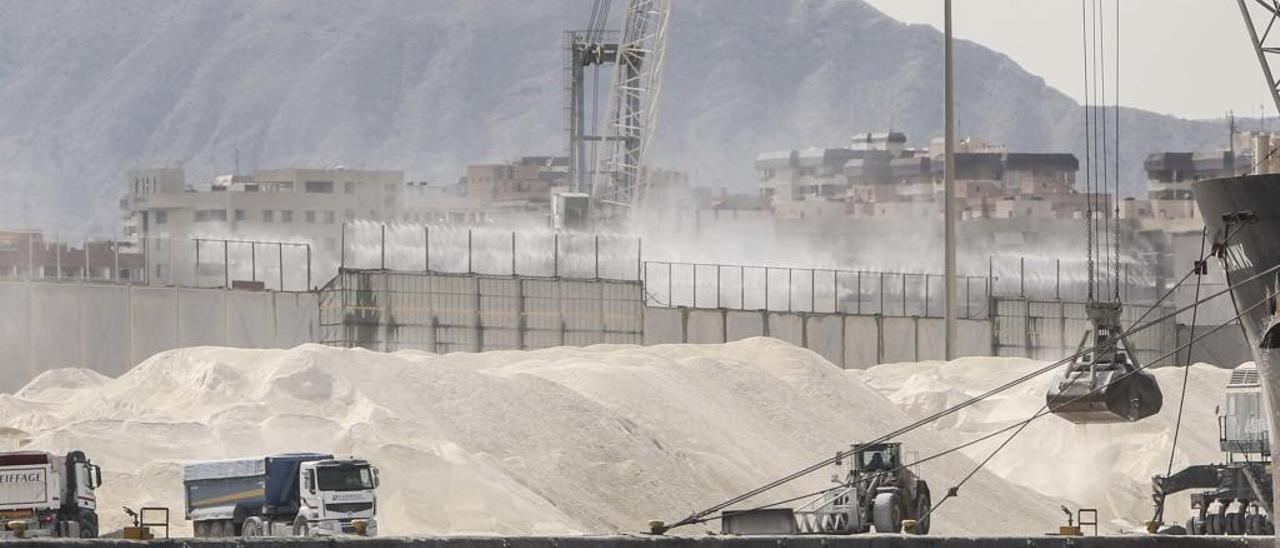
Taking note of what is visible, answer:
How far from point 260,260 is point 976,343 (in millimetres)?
66675

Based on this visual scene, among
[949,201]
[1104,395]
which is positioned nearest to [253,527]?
[1104,395]

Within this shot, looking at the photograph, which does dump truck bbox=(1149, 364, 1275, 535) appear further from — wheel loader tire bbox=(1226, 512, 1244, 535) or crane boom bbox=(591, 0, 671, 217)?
crane boom bbox=(591, 0, 671, 217)

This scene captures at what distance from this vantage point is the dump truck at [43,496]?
153 feet

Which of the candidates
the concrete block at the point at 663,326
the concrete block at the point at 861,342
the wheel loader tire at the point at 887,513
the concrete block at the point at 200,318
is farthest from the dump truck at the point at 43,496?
the concrete block at the point at 861,342

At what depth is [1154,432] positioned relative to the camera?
8606 cm

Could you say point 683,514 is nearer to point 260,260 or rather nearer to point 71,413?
point 71,413

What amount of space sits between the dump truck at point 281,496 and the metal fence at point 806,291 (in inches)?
2796

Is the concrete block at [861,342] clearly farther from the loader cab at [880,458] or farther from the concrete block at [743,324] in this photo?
the loader cab at [880,458]

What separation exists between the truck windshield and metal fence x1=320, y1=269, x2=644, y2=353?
4894 centimetres

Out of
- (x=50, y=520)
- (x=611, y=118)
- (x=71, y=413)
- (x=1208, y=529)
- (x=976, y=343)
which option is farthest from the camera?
(x=611, y=118)

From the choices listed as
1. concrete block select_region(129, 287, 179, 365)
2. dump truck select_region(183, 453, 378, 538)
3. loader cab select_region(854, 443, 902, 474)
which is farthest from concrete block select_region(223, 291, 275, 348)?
loader cab select_region(854, 443, 902, 474)

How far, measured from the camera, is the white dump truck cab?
48.7 m

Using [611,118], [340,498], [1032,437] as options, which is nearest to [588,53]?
[611,118]

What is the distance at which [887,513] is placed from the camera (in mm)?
48188
